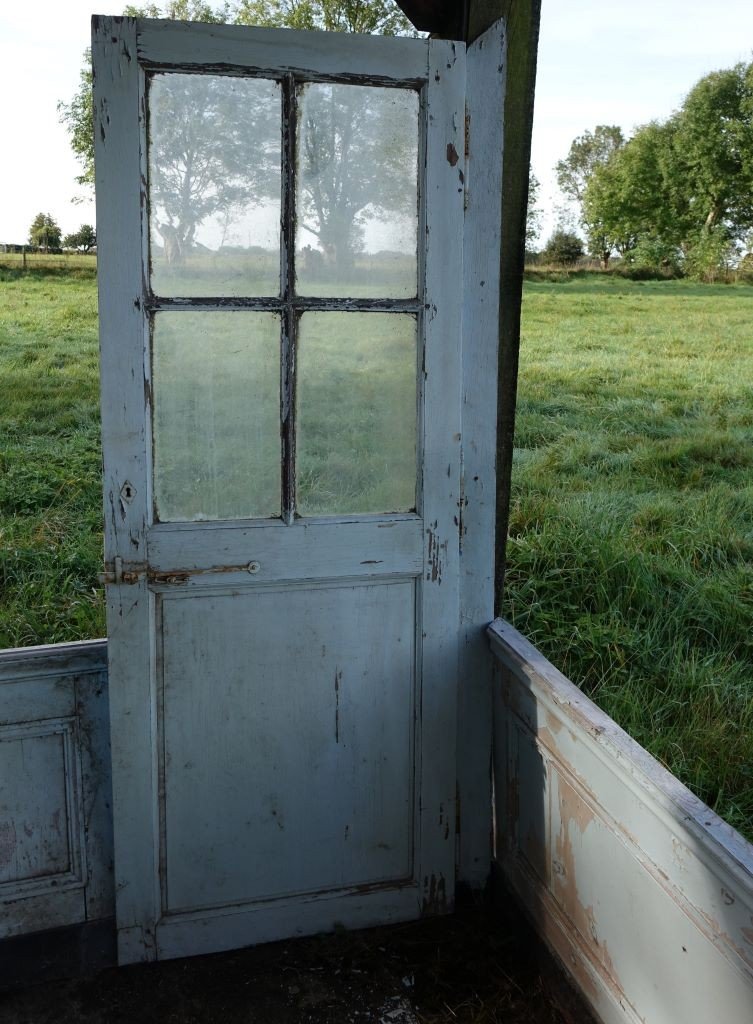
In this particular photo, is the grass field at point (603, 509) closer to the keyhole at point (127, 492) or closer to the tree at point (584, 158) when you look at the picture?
the keyhole at point (127, 492)

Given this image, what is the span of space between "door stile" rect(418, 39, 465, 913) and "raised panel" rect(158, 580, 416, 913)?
0.19ft

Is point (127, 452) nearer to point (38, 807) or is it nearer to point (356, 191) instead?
point (356, 191)

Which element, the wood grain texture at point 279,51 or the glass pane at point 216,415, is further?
the glass pane at point 216,415

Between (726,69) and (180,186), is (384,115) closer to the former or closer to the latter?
(180,186)

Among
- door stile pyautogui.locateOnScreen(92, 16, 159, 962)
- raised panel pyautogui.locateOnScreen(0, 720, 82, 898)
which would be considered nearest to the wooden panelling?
raised panel pyautogui.locateOnScreen(0, 720, 82, 898)

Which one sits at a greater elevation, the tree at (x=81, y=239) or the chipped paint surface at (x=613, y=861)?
the tree at (x=81, y=239)

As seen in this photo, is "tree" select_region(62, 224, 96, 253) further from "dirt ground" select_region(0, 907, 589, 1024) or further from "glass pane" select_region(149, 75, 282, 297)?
"dirt ground" select_region(0, 907, 589, 1024)

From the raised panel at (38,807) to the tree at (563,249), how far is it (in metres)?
8.23

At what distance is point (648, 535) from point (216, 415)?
218cm

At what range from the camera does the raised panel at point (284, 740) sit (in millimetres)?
1835

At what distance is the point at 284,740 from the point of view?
1.90 m

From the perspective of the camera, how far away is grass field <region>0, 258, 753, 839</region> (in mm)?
2451

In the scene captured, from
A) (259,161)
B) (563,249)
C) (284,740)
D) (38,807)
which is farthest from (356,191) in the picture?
(563,249)

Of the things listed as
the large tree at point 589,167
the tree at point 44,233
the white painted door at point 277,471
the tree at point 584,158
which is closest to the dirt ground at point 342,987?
the white painted door at point 277,471
